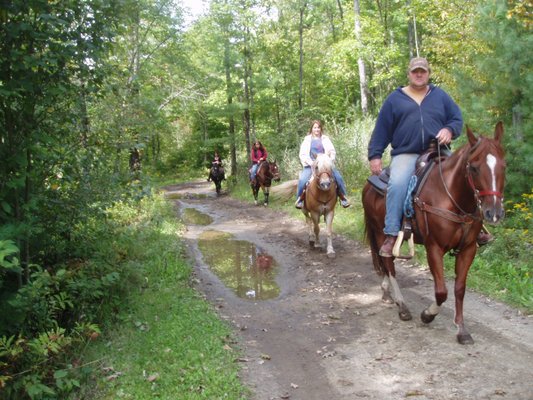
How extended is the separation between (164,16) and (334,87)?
1454 cm

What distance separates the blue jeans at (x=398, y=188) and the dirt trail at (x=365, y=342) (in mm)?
1280

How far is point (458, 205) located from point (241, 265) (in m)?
5.29

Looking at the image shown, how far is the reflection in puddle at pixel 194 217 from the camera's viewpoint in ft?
49.4

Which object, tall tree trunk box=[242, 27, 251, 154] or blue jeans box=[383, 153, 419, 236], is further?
tall tree trunk box=[242, 27, 251, 154]

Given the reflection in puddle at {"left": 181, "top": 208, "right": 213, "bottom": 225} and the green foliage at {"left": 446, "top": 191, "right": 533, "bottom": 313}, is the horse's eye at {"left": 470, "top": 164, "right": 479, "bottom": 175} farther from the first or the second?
the reflection in puddle at {"left": 181, "top": 208, "right": 213, "bottom": 225}

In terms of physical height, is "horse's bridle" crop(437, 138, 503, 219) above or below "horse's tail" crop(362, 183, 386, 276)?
above

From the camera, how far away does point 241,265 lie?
363 inches

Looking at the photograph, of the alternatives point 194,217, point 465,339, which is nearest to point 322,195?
point 465,339

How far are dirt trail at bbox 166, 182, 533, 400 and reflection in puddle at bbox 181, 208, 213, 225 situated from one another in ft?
21.9

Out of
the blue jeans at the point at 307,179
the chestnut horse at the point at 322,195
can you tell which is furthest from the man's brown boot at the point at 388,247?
the blue jeans at the point at 307,179

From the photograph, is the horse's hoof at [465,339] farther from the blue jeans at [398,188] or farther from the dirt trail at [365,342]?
the blue jeans at [398,188]

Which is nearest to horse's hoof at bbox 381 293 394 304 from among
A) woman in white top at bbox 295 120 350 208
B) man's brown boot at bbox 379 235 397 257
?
man's brown boot at bbox 379 235 397 257

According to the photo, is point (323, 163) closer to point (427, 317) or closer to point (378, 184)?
point (378, 184)

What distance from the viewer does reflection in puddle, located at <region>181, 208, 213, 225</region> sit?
15.1 metres
